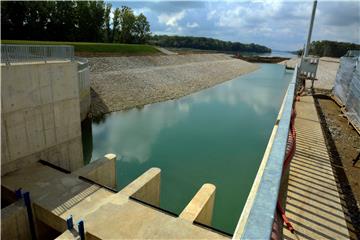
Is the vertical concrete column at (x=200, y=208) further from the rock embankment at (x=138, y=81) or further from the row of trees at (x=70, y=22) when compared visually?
the row of trees at (x=70, y=22)

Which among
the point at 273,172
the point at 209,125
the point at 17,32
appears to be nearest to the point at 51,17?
the point at 17,32

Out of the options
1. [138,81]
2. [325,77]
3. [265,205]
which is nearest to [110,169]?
[265,205]

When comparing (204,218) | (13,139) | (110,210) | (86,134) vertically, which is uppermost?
(13,139)

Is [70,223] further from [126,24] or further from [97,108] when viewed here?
[126,24]

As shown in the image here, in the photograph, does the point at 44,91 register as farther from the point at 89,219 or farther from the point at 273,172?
the point at 273,172

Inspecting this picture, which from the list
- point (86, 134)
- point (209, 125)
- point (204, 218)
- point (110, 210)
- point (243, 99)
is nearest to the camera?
point (110, 210)

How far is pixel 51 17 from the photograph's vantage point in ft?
146

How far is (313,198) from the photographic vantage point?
18.3ft

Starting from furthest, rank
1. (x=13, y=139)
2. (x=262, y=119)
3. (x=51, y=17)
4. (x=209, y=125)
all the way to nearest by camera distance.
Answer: (x=51, y=17), (x=262, y=119), (x=209, y=125), (x=13, y=139)

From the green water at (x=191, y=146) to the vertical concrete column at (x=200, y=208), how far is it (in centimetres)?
176

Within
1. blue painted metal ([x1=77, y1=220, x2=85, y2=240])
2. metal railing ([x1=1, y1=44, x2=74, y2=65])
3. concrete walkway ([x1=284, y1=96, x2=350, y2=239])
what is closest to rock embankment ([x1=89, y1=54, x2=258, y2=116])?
metal railing ([x1=1, y1=44, x2=74, y2=65])

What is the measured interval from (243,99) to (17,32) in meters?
34.6

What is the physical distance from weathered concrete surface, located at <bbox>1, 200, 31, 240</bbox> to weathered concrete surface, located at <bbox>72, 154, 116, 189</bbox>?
183cm

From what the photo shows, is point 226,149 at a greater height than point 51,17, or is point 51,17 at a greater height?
point 51,17
